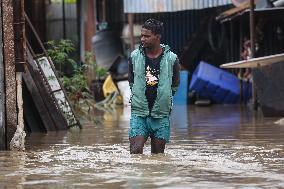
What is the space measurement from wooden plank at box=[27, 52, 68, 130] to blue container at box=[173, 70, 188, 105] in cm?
1146

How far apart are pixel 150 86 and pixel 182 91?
15.8 m

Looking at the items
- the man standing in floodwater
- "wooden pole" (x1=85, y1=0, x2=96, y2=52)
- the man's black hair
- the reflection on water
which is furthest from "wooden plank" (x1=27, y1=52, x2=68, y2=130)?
"wooden pole" (x1=85, y1=0, x2=96, y2=52)

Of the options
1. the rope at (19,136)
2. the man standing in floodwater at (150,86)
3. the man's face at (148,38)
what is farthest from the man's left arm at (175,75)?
the rope at (19,136)

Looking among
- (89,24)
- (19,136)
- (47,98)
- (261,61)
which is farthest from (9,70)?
(89,24)

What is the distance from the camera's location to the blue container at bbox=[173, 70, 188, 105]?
23.8 m

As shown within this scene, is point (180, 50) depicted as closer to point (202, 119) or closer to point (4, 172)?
point (202, 119)

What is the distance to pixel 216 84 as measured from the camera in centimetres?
2238

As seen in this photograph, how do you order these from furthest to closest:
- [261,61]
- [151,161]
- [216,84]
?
[216,84]
[261,61]
[151,161]

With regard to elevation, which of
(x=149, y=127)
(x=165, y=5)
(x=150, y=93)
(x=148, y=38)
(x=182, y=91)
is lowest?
(x=182, y=91)

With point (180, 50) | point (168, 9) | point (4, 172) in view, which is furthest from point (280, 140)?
point (180, 50)

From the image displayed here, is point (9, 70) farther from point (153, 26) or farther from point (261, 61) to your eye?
point (261, 61)

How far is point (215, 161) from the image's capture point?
7773mm

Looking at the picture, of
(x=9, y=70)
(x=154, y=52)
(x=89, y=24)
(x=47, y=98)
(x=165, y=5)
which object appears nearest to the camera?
(x=154, y=52)

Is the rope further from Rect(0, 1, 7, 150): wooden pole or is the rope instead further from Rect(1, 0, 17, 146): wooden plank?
Rect(0, 1, 7, 150): wooden pole
